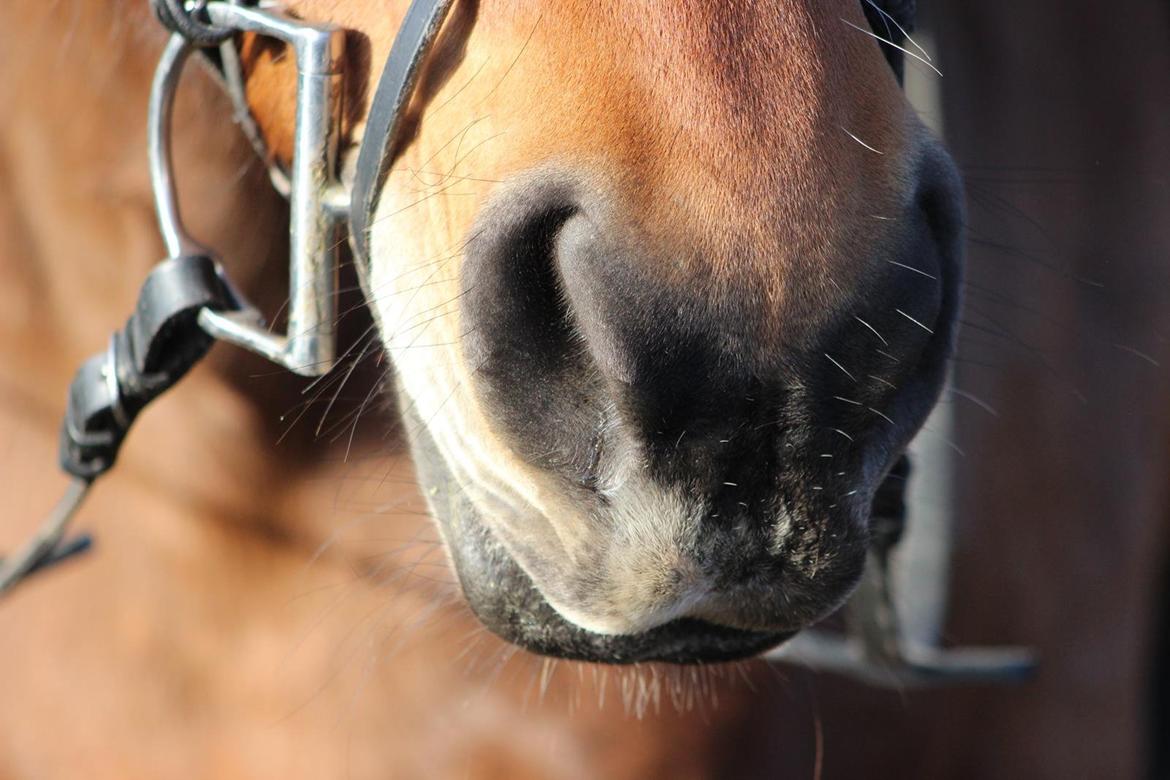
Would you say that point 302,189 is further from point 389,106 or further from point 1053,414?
point 1053,414

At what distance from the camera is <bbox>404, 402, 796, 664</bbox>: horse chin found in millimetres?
657

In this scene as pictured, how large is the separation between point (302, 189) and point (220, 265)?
16 cm

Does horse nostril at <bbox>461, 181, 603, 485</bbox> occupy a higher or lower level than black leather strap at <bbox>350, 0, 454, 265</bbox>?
lower

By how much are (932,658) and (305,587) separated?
0.63 meters

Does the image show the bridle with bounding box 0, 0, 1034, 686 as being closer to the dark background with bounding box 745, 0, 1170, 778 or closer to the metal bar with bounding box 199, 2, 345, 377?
the metal bar with bounding box 199, 2, 345, 377

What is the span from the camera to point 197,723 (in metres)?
1.09

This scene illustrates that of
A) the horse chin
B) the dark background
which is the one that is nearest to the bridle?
the horse chin

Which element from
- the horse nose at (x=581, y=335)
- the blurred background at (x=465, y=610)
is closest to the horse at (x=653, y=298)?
the horse nose at (x=581, y=335)

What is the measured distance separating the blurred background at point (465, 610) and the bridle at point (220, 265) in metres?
0.15

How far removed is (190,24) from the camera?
0.72 m

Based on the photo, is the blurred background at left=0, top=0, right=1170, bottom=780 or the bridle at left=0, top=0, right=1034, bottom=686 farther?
the blurred background at left=0, top=0, right=1170, bottom=780

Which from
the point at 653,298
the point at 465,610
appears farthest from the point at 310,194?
the point at 465,610

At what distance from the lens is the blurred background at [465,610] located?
1065 millimetres

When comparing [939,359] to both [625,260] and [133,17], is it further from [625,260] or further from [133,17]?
[133,17]
